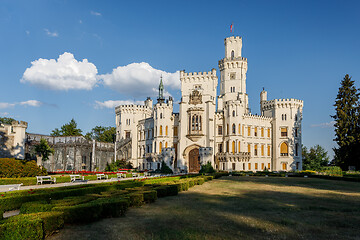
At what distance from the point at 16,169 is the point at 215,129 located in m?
39.7

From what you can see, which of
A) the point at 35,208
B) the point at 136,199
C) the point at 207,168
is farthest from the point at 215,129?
the point at 35,208

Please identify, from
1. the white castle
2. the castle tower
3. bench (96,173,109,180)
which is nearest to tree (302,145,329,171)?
the white castle

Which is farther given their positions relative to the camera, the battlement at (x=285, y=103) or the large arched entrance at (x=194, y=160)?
the battlement at (x=285, y=103)

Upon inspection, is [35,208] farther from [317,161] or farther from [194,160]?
[317,161]

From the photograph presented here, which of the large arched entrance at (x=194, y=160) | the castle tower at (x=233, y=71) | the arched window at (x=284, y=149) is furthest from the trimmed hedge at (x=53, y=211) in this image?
the arched window at (x=284, y=149)

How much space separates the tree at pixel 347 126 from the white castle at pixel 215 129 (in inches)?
448

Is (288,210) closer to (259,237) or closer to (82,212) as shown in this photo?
(259,237)

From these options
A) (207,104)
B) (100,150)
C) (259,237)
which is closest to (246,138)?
(207,104)

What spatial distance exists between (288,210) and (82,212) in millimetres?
8985

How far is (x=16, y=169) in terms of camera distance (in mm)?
23484

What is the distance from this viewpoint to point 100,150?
5688 centimetres

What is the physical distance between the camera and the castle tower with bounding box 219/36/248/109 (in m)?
62.2

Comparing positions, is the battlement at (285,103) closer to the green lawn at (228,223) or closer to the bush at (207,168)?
the bush at (207,168)

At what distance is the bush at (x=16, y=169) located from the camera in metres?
22.9
